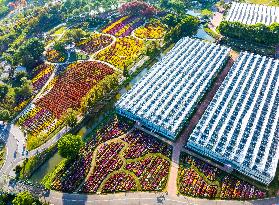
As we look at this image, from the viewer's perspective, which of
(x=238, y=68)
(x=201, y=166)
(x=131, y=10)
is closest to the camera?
(x=201, y=166)

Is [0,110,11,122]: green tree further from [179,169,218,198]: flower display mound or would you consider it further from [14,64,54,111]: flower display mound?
[179,169,218,198]: flower display mound

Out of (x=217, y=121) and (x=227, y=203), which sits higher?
(x=217, y=121)

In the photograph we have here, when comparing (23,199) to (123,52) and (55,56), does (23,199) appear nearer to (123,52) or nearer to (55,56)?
(55,56)

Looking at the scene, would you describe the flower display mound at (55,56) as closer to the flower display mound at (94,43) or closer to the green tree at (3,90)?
the flower display mound at (94,43)

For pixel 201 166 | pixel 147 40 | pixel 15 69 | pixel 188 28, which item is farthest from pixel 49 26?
pixel 201 166

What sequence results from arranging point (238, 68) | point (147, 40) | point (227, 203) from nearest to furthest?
point (227, 203) < point (238, 68) < point (147, 40)

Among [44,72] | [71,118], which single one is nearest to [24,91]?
[44,72]

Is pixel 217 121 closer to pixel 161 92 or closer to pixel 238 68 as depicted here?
pixel 161 92
